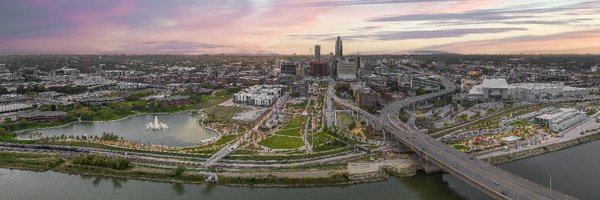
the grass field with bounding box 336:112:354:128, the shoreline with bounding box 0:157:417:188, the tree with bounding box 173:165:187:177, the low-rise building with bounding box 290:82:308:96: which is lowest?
the shoreline with bounding box 0:157:417:188

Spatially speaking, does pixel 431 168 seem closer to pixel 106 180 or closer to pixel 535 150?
pixel 535 150

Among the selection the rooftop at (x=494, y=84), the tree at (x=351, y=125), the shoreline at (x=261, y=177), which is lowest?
the shoreline at (x=261, y=177)

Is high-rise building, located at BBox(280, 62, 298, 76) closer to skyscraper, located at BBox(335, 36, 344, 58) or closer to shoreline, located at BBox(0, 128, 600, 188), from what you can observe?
skyscraper, located at BBox(335, 36, 344, 58)

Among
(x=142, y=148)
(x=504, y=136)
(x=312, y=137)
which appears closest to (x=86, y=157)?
(x=142, y=148)

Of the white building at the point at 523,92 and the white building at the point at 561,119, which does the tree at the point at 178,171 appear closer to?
the white building at the point at 561,119

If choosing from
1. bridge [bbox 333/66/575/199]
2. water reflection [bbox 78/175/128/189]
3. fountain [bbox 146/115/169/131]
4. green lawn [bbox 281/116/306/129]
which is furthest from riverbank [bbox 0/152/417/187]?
green lawn [bbox 281/116/306/129]

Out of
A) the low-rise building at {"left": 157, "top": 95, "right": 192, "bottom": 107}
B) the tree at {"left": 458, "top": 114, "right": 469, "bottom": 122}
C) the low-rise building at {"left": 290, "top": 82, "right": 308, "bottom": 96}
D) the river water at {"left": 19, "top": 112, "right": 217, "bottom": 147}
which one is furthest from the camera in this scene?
the low-rise building at {"left": 290, "top": 82, "right": 308, "bottom": 96}

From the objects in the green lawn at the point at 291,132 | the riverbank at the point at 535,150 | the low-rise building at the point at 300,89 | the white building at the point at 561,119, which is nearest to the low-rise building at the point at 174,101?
the low-rise building at the point at 300,89
